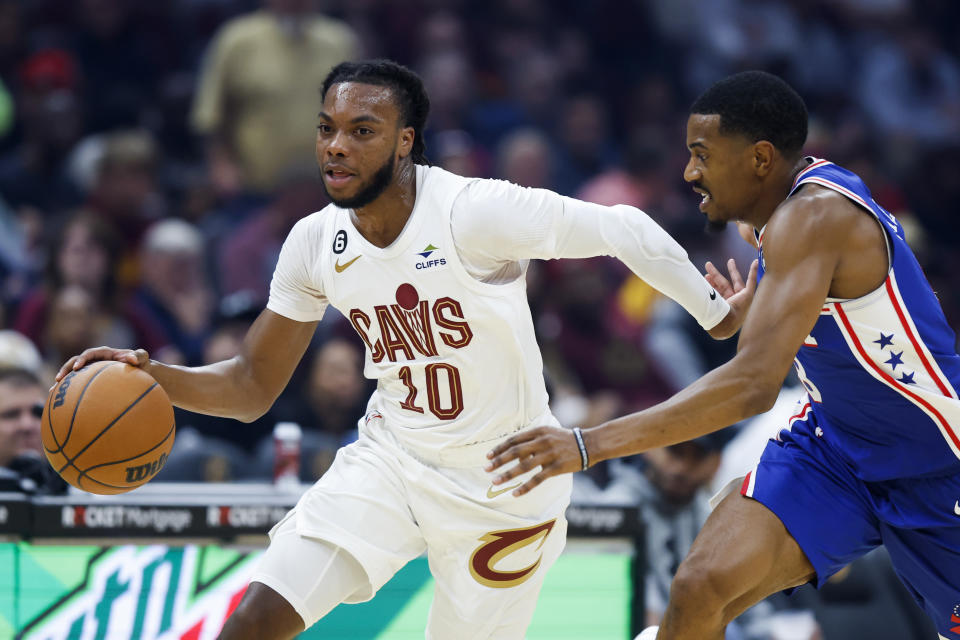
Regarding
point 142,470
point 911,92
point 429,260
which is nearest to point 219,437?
point 142,470

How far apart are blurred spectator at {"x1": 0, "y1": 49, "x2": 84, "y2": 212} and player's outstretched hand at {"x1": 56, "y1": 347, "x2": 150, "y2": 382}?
5167mm

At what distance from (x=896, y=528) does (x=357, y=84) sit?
219 cm

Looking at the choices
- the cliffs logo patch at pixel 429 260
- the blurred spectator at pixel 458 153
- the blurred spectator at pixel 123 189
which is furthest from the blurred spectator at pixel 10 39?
the cliffs logo patch at pixel 429 260

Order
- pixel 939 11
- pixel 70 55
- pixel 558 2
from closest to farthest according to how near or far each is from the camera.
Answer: pixel 70 55 < pixel 558 2 < pixel 939 11

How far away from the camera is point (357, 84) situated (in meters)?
4.05

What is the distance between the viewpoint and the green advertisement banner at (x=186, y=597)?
4793 millimetres

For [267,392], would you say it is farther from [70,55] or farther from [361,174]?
[70,55]

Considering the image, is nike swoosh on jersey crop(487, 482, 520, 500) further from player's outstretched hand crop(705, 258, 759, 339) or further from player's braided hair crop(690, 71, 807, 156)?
player's braided hair crop(690, 71, 807, 156)

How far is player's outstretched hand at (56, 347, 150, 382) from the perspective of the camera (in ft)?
13.3

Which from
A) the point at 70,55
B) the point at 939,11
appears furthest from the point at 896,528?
the point at 939,11

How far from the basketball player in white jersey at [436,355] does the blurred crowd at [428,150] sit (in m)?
1.47

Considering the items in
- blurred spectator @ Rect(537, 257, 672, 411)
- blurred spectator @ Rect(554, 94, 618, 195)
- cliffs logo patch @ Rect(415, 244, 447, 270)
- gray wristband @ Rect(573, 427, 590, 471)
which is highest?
cliffs logo patch @ Rect(415, 244, 447, 270)

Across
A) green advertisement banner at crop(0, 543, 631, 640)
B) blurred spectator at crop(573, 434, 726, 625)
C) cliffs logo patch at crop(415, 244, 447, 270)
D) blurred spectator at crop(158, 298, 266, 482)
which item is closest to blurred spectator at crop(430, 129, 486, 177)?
blurred spectator at crop(158, 298, 266, 482)

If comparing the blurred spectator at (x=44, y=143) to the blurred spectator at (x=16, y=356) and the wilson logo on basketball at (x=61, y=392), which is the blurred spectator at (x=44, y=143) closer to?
the blurred spectator at (x=16, y=356)
